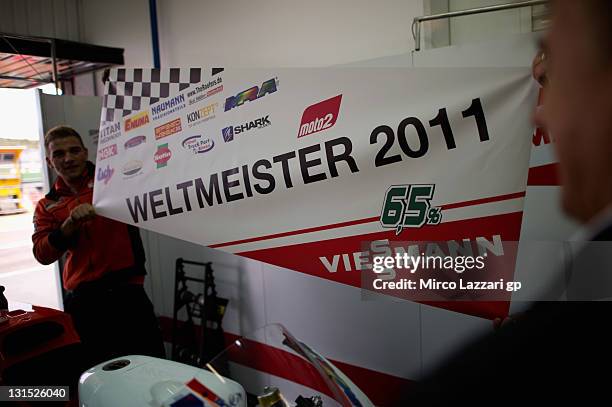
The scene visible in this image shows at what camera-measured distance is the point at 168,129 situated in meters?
1.91

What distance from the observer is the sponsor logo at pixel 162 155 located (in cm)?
190

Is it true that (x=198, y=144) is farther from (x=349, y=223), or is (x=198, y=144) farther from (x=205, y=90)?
(x=349, y=223)

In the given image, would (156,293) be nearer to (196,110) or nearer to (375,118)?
(196,110)

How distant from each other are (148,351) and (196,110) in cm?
121

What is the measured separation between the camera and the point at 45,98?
9.48 feet

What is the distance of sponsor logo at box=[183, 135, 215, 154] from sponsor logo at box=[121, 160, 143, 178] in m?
0.26

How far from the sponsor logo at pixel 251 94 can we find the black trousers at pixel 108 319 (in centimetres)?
105

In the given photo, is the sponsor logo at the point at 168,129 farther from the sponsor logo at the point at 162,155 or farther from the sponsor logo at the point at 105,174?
the sponsor logo at the point at 105,174

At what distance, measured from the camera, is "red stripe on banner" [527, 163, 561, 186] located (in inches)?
65.1

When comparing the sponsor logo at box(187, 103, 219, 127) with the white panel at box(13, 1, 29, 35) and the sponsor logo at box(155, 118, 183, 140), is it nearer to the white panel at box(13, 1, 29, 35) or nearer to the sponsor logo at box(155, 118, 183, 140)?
the sponsor logo at box(155, 118, 183, 140)

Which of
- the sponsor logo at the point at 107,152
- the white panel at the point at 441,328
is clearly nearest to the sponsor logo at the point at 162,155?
the sponsor logo at the point at 107,152

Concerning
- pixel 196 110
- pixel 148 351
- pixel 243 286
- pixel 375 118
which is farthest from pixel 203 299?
pixel 375 118

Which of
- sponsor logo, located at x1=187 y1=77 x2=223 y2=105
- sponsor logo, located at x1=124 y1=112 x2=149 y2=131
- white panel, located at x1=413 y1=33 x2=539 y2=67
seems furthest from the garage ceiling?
white panel, located at x1=413 y1=33 x2=539 y2=67

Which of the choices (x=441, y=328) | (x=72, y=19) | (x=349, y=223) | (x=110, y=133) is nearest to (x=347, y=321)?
(x=441, y=328)
